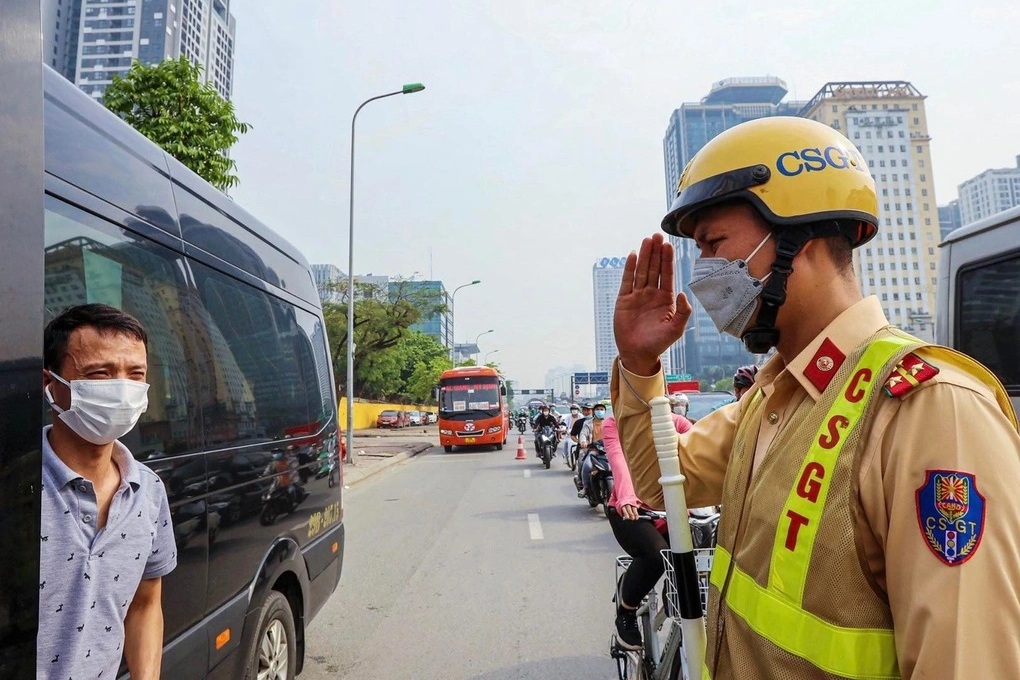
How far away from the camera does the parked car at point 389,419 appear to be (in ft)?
163

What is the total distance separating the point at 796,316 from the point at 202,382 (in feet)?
6.79

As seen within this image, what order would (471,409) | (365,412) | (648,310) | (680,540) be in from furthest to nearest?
(365,412) < (471,409) < (648,310) < (680,540)

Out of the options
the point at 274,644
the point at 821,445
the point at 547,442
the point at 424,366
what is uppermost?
the point at 424,366

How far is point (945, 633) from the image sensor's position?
0.88 metres

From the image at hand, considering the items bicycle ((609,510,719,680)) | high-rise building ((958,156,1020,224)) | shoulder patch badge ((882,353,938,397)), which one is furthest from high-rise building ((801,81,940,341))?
shoulder patch badge ((882,353,938,397))

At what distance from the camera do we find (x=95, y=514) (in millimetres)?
1580

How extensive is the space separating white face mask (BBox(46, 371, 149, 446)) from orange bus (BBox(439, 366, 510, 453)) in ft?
72.5

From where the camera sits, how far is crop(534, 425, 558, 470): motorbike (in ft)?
55.3

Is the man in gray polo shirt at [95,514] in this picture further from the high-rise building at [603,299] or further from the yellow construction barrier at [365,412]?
the high-rise building at [603,299]

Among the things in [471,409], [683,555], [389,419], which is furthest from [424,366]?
[683,555]

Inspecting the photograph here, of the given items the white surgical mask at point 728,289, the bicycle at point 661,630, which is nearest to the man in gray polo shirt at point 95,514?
the white surgical mask at point 728,289

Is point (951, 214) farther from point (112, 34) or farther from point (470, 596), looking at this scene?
point (470, 596)

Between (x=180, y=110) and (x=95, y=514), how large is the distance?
9.38m

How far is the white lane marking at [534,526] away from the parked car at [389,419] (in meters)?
41.2
